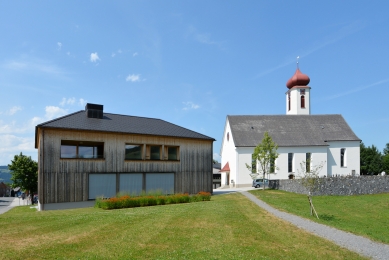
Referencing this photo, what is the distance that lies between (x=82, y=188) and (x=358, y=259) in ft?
64.0

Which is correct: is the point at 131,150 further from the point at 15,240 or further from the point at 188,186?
the point at 15,240

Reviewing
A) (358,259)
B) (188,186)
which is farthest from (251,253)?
(188,186)

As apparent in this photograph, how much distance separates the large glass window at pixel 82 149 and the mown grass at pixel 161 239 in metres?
8.90

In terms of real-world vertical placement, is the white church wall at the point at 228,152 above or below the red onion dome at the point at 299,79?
below

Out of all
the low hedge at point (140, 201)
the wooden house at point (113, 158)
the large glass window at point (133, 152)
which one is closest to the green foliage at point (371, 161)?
the wooden house at point (113, 158)

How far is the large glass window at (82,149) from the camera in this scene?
23.1m

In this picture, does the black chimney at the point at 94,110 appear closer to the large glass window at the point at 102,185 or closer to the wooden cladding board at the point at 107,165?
the wooden cladding board at the point at 107,165

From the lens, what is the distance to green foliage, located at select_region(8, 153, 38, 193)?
38.9m

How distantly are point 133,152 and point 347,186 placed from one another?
19874 mm

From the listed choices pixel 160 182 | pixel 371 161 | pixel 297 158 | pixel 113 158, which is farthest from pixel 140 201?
pixel 371 161

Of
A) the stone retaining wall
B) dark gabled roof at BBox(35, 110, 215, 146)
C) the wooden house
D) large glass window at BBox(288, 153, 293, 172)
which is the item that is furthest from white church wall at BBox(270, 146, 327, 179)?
dark gabled roof at BBox(35, 110, 215, 146)

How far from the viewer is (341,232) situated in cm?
1224

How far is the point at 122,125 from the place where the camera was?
86.8ft

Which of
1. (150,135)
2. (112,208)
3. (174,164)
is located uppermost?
(150,135)
